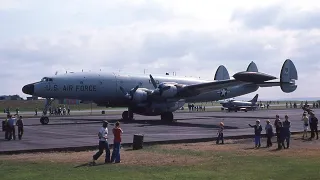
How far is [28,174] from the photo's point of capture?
50.2ft

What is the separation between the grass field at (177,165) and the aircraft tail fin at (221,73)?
131ft

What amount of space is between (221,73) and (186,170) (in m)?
47.8

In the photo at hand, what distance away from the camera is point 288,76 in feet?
158

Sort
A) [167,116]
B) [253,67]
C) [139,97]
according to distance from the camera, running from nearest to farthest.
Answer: [139,97], [167,116], [253,67]

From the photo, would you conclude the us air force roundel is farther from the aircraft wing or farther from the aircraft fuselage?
the aircraft wing

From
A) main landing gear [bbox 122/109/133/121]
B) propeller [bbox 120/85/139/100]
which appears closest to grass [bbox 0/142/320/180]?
propeller [bbox 120/85/139/100]

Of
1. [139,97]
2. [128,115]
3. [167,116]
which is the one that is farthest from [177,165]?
[128,115]

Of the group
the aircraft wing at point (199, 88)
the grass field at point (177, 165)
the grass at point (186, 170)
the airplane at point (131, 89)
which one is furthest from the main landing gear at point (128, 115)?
the grass at point (186, 170)

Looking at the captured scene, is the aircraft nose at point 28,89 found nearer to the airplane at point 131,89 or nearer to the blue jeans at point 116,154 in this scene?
the airplane at point 131,89

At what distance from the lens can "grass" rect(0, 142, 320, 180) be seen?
15008 millimetres

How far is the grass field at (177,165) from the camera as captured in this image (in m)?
15.2

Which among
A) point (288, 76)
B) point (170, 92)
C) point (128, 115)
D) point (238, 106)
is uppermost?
point (288, 76)

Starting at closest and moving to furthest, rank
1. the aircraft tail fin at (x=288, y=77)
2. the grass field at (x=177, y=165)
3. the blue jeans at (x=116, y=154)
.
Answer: the grass field at (x=177, y=165) → the blue jeans at (x=116, y=154) → the aircraft tail fin at (x=288, y=77)

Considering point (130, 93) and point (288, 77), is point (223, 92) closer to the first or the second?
point (288, 77)
